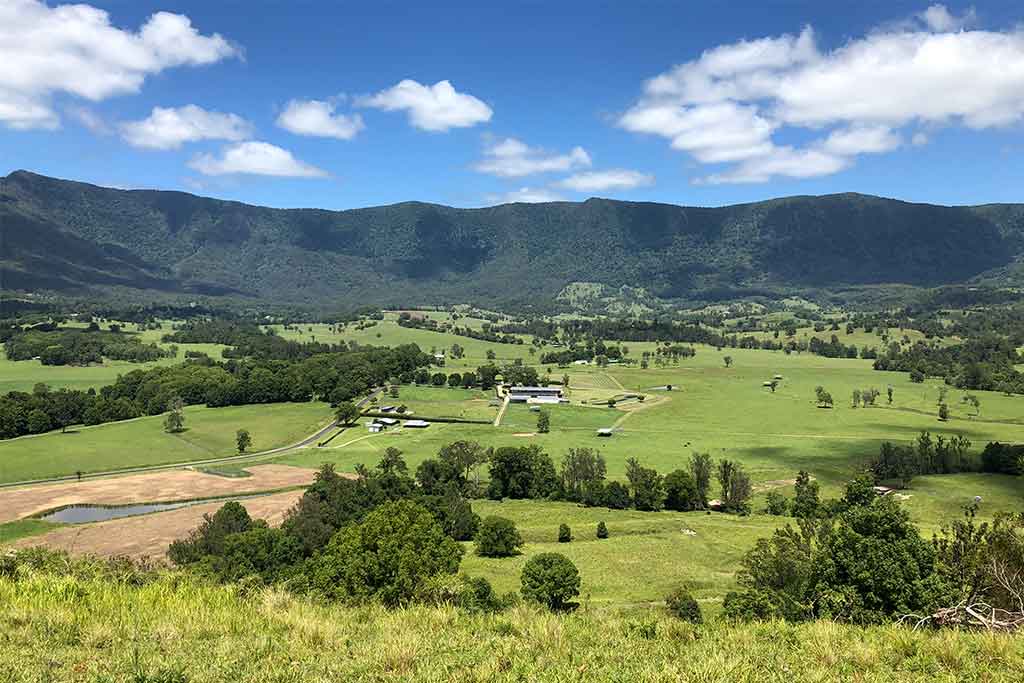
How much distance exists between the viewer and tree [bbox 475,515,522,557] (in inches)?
2714

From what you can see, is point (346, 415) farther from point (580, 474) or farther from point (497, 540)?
point (497, 540)

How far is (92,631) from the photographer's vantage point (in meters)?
12.6

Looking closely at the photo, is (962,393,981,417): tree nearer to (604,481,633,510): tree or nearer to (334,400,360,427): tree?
(604,481,633,510): tree

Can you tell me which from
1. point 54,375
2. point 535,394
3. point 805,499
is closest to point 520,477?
point 805,499

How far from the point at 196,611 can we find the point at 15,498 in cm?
9567

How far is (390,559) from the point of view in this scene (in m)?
38.8

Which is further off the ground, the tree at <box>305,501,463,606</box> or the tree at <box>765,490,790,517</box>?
the tree at <box>305,501,463,606</box>

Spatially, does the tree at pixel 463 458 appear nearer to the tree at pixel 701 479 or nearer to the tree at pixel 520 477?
the tree at pixel 520 477

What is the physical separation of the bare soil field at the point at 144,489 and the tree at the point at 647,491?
5105cm

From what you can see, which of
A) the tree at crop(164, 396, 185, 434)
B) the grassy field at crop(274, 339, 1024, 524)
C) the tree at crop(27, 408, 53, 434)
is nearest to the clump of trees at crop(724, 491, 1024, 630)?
the grassy field at crop(274, 339, 1024, 524)

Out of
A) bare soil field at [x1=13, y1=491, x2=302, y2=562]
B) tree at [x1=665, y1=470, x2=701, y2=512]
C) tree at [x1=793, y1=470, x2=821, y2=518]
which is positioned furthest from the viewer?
tree at [x1=665, y1=470, x2=701, y2=512]

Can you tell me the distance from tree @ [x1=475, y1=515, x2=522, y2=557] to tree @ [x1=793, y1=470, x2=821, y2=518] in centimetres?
3817

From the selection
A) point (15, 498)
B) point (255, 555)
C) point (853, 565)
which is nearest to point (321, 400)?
point (15, 498)

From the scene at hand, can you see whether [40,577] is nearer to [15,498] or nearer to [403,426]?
[15,498]
